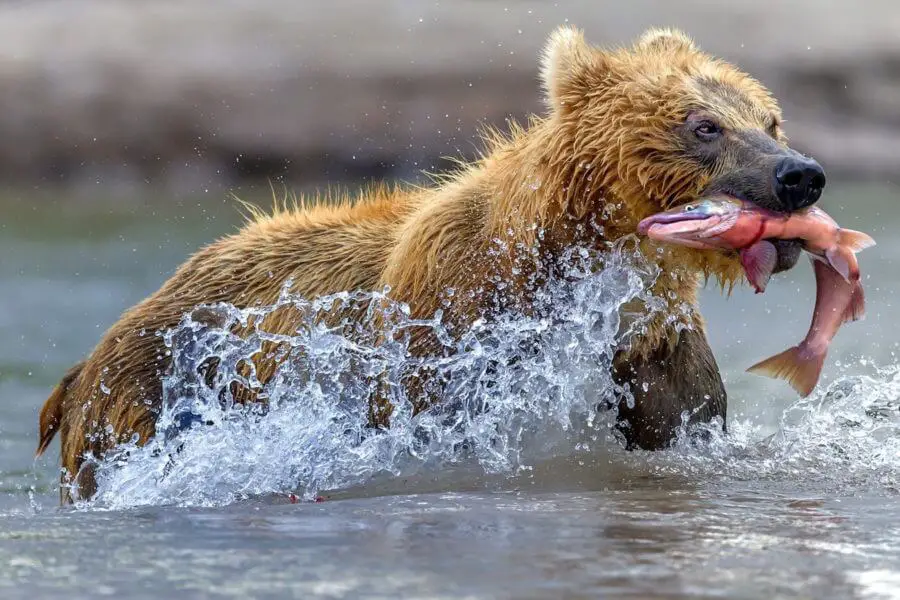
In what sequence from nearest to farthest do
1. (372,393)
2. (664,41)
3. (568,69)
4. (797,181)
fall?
(797,181) < (568,69) < (372,393) < (664,41)

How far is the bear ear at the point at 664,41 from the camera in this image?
4.68 meters

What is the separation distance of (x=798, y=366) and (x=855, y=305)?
0.25 m

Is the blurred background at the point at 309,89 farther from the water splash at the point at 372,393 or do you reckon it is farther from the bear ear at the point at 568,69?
the bear ear at the point at 568,69

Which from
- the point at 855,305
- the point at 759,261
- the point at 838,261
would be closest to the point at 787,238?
the point at 759,261

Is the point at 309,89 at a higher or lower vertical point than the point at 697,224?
higher

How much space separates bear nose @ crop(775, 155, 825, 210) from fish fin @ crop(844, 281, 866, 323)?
Result: 1.25ft

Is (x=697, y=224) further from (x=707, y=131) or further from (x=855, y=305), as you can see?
(x=855, y=305)

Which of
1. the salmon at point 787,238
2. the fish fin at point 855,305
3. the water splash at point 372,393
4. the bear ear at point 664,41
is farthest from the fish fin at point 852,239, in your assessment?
the bear ear at point 664,41

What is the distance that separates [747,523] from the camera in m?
3.58

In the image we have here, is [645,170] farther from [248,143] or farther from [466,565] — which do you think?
[248,143]

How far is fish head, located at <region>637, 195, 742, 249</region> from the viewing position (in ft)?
13.5

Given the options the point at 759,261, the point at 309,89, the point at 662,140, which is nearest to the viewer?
the point at 759,261

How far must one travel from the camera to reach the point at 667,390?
15.2ft

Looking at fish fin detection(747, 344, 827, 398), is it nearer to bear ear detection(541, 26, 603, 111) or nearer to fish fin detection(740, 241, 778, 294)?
fish fin detection(740, 241, 778, 294)
